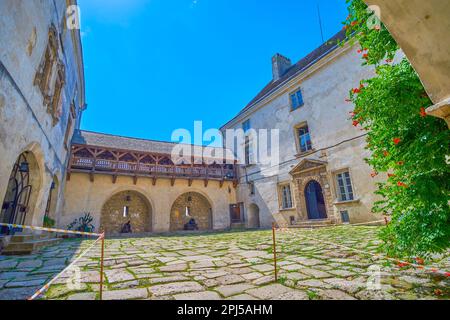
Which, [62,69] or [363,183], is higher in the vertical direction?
[62,69]

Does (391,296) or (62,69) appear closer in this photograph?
(391,296)

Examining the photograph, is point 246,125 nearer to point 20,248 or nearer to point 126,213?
point 126,213

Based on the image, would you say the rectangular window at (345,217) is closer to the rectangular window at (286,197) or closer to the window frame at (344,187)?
the window frame at (344,187)

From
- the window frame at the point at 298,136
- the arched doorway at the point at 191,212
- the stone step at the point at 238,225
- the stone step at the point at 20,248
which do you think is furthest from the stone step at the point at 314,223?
the stone step at the point at 20,248

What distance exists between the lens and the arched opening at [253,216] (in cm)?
1586

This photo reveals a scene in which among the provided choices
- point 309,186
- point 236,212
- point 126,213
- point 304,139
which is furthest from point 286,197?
point 126,213

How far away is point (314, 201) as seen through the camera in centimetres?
1230

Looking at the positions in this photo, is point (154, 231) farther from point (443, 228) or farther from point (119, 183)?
point (443, 228)

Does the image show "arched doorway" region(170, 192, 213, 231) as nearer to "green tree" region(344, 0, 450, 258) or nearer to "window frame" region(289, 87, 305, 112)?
"window frame" region(289, 87, 305, 112)

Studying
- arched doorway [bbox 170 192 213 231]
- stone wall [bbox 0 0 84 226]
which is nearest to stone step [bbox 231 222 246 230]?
arched doorway [bbox 170 192 213 231]

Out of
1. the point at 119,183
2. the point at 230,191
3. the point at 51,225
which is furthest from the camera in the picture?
the point at 230,191
